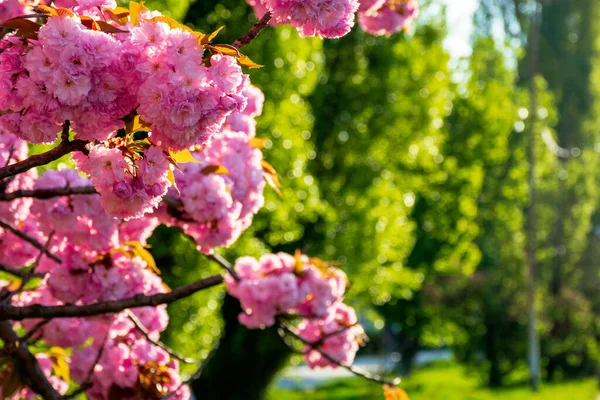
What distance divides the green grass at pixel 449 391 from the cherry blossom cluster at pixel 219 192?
14.1 m

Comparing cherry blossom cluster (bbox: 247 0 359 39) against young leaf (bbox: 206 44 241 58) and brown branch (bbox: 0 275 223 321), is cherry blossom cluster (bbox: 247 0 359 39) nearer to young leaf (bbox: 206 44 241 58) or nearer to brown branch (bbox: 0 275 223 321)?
young leaf (bbox: 206 44 241 58)

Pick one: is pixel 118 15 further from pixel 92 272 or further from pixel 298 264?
pixel 298 264

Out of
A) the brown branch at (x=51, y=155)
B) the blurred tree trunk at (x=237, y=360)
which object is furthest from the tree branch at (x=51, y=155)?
the blurred tree trunk at (x=237, y=360)

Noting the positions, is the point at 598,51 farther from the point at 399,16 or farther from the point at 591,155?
the point at 399,16

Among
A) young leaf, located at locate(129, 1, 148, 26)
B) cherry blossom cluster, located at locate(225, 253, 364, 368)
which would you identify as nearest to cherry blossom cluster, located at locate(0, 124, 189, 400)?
cherry blossom cluster, located at locate(225, 253, 364, 368)

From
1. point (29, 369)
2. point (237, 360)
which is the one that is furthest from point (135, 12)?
point (237, 360)

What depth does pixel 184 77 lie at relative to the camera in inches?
97.3

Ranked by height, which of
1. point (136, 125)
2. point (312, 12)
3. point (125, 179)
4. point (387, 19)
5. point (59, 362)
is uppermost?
point (312, 12)

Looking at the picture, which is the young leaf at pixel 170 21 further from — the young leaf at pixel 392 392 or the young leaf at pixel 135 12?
the young leaf at pixel 392 392

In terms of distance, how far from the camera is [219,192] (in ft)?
14.4

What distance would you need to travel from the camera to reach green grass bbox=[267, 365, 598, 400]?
21031 millimetres

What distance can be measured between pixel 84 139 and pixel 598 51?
3440cm

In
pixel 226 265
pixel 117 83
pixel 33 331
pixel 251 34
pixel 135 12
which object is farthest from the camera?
pixel 226 265

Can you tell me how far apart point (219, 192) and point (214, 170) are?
99 mm
